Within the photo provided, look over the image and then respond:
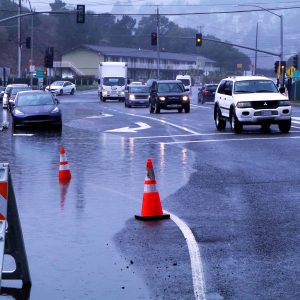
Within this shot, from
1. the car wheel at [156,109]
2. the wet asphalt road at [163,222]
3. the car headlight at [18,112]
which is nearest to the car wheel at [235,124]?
the wet asphalt road at [163,222]

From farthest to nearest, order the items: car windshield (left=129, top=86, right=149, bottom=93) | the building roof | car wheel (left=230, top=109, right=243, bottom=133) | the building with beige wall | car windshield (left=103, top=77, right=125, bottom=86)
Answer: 1. the building with beige wall
2. the building roof
3. car windshield (left=103, top=77, right=125, bottom=86)
4. car windshield (left=129, top=86, right=149, bottom=93)
5. car wheel (left=230, top=109, right=243, bottom=133)

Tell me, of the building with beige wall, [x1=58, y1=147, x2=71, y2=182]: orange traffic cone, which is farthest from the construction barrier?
the building with beige wall

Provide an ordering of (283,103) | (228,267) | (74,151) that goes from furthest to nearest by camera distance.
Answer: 1. (283,103)
2. (74,151)
3. (228,267)

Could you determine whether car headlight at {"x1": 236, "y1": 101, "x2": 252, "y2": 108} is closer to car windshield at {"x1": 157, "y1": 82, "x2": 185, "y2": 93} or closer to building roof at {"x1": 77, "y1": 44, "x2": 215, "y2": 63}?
car windshield at {"x1": 157, "y1": 82, "x2": 185, "y2": 93}

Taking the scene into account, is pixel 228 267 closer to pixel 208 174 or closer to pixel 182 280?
pixel 182 280

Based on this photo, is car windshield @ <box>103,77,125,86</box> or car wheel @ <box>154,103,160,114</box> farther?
car windshield @ <box>103,77,125,86</box>

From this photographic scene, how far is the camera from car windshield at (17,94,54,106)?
34.2 metres

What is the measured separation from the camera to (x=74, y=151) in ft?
80.1

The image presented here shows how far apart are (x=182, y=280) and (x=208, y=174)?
9642 mm

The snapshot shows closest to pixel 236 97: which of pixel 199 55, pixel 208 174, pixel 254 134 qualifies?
pixel 254 134

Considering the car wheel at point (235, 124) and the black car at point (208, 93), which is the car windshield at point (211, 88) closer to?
the black car at point (208, 93)

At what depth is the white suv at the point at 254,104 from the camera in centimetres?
2989

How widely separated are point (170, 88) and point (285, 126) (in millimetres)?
18862

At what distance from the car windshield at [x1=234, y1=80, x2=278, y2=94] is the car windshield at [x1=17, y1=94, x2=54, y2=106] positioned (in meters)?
7.08
